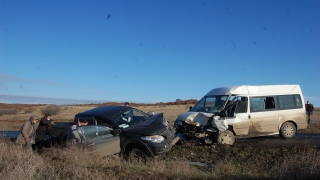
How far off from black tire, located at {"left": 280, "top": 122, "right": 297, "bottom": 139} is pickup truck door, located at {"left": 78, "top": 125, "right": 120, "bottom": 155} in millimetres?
7226

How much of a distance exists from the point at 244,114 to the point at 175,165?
208 inches

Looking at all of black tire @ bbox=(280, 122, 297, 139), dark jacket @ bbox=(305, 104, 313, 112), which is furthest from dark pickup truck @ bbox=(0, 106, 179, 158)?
dark jacket @ bbox=(305, 104, 313, 112)

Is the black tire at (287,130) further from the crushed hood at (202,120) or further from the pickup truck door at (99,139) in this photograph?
the pickup truck door at (99,139)

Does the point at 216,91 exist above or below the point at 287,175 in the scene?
above

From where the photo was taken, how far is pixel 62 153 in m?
8.37

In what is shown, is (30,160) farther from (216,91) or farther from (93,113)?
(216,91)

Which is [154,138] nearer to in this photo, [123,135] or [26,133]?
[123,135]

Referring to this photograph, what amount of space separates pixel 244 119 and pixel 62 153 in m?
6.90

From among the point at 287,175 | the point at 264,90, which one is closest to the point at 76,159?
the point at 287,175

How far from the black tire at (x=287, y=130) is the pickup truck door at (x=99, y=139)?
284 inches

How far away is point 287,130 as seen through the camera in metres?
13.1

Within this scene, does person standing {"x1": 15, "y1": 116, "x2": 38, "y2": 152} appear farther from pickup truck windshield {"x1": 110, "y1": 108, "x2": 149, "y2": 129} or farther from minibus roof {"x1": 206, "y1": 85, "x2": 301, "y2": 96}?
minibus roof {"x1": 206, "y1": 85, "x2": 301, "y2": 96}

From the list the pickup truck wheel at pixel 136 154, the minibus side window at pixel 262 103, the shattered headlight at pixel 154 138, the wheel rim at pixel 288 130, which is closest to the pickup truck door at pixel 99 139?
the pickup truck wheel at pixel 136 154

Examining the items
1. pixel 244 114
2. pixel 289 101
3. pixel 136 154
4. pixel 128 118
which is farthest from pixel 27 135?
pixel 289 101
